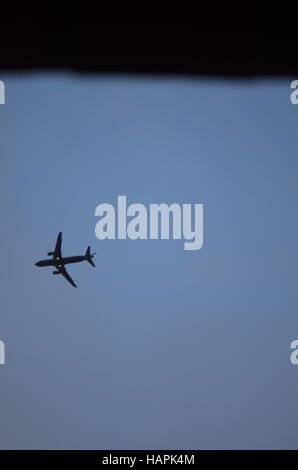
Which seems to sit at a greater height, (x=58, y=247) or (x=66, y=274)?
(x=58, y=247)

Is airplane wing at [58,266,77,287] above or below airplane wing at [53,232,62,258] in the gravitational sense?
below

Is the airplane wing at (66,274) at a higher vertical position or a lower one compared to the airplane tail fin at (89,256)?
lower

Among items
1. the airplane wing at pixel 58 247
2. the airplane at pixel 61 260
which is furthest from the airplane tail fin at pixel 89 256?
the airplane wing at pixel 58 247

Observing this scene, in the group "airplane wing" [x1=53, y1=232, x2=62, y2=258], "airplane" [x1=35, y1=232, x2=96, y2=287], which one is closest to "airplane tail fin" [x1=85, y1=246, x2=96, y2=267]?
"airplane" [x1=35, y1=232, x2=96, y2=287]

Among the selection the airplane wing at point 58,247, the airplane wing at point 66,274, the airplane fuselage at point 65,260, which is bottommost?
the airplane wing at point 66,274

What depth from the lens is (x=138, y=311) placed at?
176cm

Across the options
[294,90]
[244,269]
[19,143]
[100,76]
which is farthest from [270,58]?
[19,143]

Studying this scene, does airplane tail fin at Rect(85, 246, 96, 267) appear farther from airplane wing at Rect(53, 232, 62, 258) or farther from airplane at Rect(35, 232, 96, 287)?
airplane wing at Rect(53, 232, 62, 258)

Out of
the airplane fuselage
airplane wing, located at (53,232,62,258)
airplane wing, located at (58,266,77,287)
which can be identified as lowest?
airplane wing, located at (58,266,77,287)

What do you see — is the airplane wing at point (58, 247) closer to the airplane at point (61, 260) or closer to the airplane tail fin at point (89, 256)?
the airplane at point (61, 260)

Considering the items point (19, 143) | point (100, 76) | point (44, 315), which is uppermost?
point (100, 76)

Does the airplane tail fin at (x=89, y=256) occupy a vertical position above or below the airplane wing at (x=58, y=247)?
below
